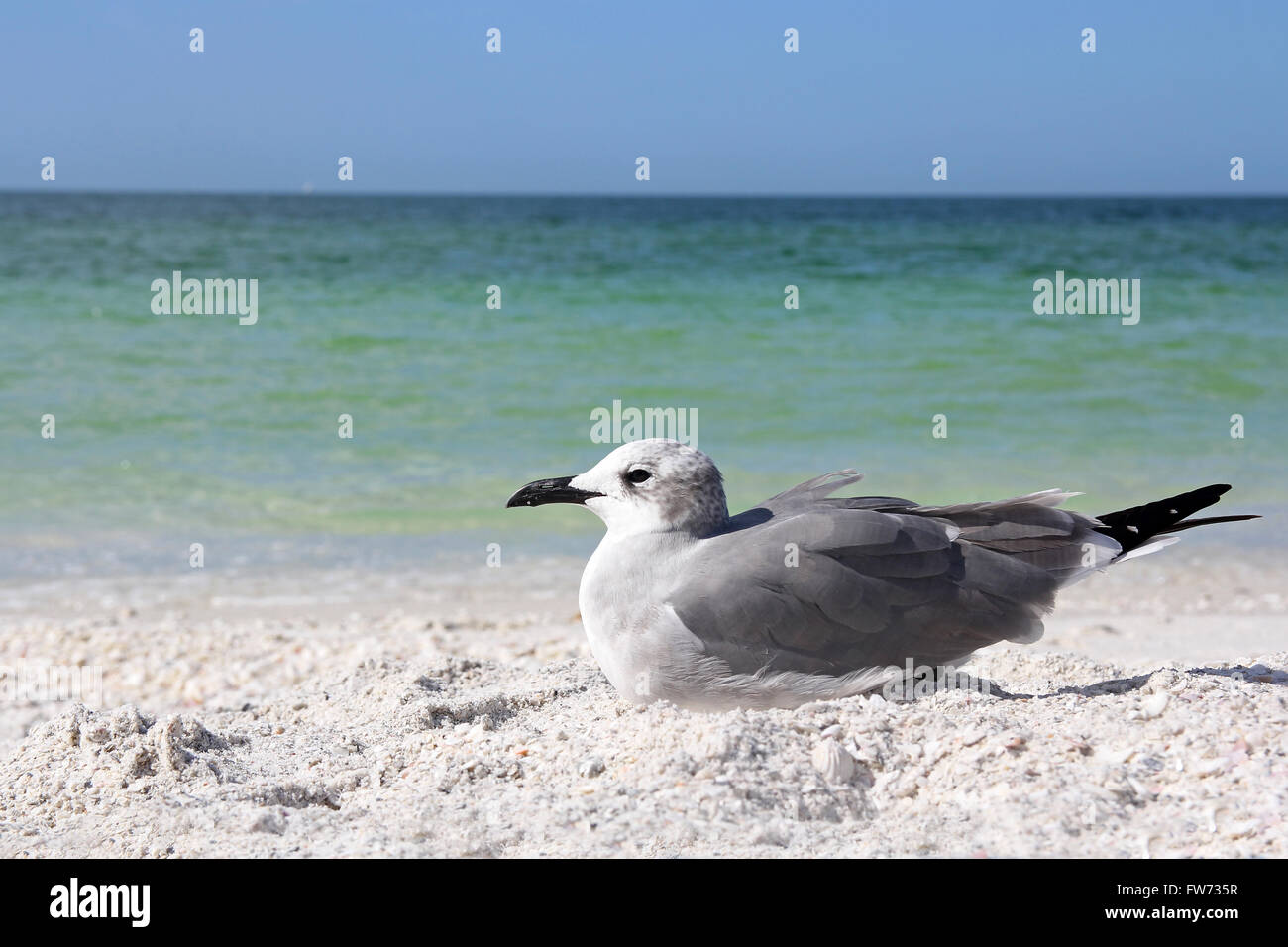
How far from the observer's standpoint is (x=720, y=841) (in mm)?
2658

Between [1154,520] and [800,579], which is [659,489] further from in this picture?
[1154,520]

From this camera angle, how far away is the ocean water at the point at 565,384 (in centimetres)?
854

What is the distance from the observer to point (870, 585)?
3.37 metres

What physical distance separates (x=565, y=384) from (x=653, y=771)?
30.9 feet

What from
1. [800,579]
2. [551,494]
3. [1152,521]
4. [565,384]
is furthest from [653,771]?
[565,384]

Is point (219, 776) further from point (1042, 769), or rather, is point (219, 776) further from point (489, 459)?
point (489, 459)

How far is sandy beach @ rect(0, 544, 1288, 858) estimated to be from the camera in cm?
269

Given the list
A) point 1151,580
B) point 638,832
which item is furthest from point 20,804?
point 1151,580

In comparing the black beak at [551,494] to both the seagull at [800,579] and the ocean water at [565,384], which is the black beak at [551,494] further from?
the ocean water at [565,384]

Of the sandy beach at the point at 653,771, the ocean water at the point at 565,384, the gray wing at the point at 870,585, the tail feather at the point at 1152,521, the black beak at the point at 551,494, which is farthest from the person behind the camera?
the ocean water at the point at 565,384

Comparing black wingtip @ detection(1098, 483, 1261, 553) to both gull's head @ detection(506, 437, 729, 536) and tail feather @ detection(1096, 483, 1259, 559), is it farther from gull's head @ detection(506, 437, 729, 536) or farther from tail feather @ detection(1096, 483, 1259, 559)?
gull's head @ detection(506, 437, 729, 536)

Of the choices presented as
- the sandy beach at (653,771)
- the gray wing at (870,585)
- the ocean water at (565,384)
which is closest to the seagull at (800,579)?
the gray wing at (870,585)

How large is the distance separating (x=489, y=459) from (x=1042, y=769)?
701cm

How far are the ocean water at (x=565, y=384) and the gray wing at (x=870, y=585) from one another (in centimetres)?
423
